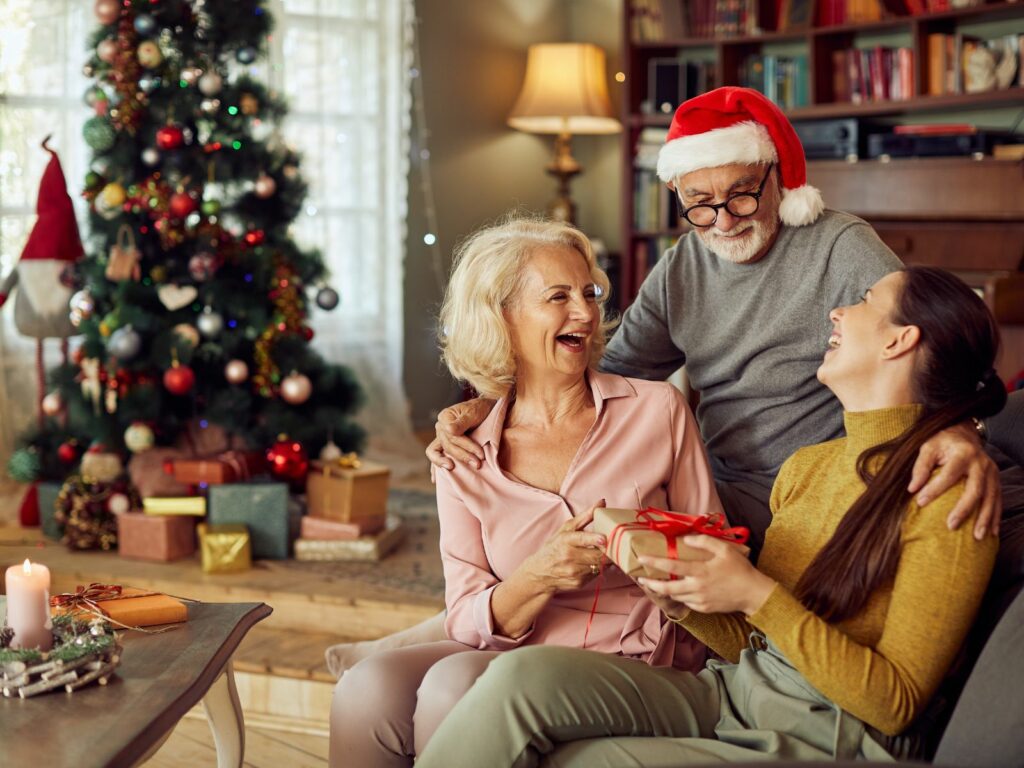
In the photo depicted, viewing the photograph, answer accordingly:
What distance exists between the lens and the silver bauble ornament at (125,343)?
3.58m

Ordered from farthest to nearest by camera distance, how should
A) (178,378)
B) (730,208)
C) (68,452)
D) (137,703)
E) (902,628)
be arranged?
(68,452), (178,378), (730,208), (137,703), (902,628)

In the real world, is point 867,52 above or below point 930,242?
above

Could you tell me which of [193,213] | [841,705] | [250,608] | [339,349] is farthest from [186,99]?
[841,705]

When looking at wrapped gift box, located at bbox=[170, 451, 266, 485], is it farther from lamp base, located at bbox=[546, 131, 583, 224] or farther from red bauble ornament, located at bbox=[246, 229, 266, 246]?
lamp base, located at bbox=[546, 131, 583, 224]

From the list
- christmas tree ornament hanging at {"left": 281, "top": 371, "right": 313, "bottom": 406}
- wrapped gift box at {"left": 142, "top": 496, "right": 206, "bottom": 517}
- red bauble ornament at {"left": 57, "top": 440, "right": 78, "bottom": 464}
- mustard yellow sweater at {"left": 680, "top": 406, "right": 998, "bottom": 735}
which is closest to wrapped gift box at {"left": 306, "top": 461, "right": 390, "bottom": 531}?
christmas tree ornament hanging at {"left": 281, "top": 371, "right": 313, "bottom": 406}

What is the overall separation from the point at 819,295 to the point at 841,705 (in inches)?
36.7

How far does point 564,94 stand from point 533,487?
13.4ft

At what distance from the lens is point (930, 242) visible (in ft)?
15.1

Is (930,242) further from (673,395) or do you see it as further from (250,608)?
(250,608)

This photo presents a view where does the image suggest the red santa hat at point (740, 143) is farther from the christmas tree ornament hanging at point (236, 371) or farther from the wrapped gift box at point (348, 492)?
→ the christmas tree ornament hanging at point (236, 371)

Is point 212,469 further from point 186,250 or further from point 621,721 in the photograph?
point 621,721

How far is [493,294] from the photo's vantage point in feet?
6.70

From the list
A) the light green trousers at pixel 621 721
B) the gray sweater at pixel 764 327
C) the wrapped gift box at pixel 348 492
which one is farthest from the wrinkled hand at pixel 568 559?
the wrapped gift box at pixel 348 492

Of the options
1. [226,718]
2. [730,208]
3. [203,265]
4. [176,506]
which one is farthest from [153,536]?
[730,208]
